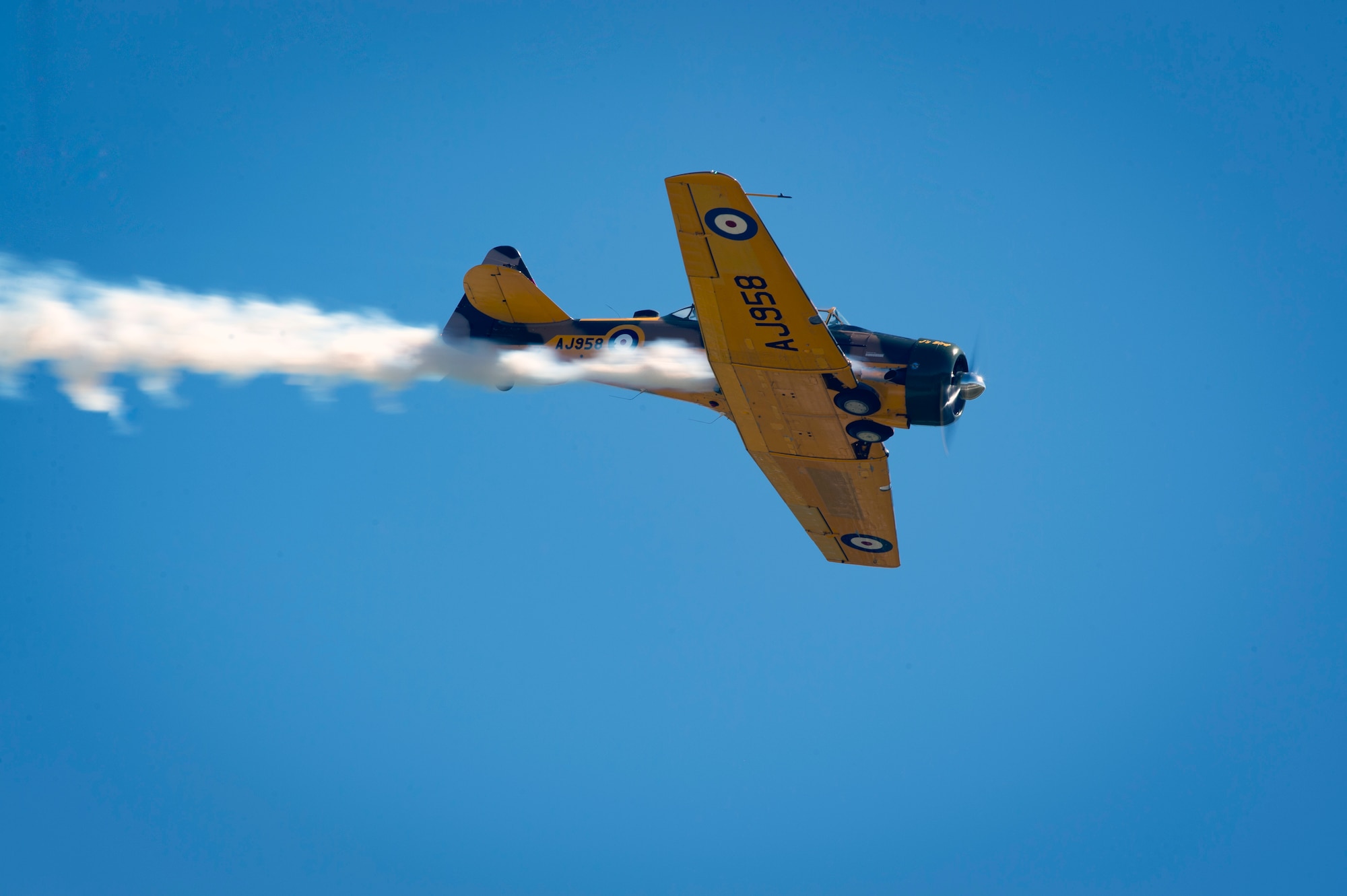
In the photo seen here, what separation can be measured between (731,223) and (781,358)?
2.17 m

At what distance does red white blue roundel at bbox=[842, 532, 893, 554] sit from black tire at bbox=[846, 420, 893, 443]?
3258 mm

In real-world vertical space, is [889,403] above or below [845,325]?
below

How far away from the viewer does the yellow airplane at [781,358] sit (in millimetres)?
13617

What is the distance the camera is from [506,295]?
19.0m

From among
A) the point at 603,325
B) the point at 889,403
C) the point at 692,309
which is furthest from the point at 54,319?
the point at 889,403

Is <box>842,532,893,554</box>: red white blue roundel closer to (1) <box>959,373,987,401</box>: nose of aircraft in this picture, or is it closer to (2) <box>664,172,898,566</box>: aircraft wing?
(2) <box>664,172,898,566</box>: aircraft wing

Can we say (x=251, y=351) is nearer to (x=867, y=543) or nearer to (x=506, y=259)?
(x=506, y=259)

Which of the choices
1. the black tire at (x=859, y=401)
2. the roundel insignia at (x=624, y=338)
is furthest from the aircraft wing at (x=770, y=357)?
the roundel insignia at (x=624, y=338)

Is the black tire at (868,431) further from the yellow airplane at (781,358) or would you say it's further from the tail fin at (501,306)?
the tail fin at (501,306)

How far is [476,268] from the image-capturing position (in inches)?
752

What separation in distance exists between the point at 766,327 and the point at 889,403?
2.15 metres

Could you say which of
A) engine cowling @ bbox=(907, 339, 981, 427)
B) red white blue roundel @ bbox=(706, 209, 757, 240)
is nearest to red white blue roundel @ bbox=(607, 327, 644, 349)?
red white blue roundel @ bbox=(706, 209, 757, 240)

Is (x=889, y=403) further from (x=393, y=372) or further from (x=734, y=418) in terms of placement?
(x=393, y=372)

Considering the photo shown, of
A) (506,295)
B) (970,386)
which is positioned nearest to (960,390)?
(970,386)
